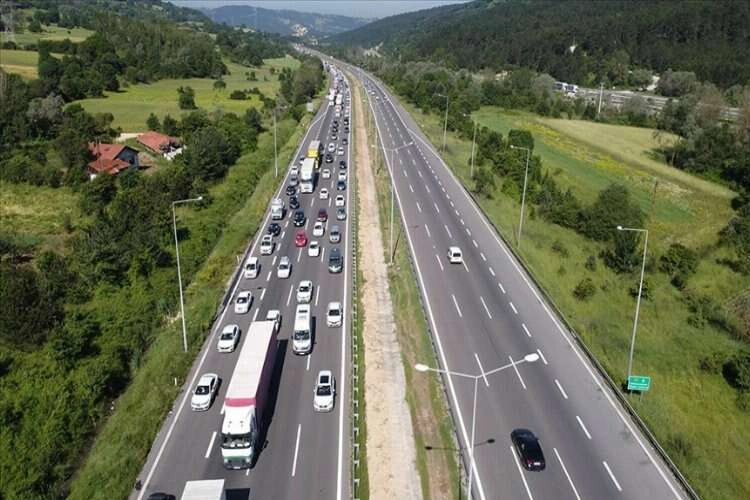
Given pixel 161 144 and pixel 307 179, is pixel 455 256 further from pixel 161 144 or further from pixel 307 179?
pixel 161 144

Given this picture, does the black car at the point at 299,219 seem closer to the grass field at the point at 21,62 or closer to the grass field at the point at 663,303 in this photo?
the grass field at the point at 663,303

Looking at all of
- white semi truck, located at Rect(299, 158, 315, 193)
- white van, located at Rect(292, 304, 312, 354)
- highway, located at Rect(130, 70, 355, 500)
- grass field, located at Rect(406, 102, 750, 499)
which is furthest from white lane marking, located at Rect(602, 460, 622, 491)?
white semi truck, located at Rect(299, 158, 315, 193)

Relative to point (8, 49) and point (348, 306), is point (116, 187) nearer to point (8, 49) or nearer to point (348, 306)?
point (348, 306)

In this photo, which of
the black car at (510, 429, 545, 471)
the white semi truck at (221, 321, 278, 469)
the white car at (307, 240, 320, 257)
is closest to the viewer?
the white semi truck at (221, 321, 278, 469)

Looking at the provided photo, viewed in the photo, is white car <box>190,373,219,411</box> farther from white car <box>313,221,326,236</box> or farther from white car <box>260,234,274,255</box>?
white car <box>313,221,326,236</box>

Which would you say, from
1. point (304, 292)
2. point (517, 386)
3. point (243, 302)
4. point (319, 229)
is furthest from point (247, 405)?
point (319, 229)

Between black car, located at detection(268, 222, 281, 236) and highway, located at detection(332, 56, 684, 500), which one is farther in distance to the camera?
black car, located at detection(268, 222, 281, 236)

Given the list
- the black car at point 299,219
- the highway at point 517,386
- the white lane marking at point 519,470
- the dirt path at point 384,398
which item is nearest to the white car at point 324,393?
the dirt path at point 384,398
